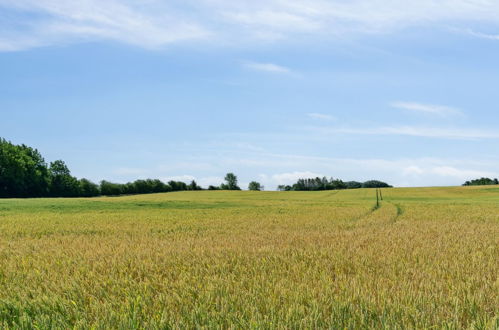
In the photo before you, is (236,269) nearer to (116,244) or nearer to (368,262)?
(368,262)

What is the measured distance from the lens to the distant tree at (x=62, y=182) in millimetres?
89250

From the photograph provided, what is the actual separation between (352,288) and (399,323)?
1.06 metres

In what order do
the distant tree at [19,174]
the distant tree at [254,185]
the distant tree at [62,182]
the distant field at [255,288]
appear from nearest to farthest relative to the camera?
1. the distant field at [255,288]
2. the distant tree at [19,174]
3. the distant tree at [62,182]
4. the distant tree at [254,185]

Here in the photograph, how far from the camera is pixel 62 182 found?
91.6 m

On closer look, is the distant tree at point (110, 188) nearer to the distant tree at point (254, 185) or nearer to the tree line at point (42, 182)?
the tree line at point (42, 182)

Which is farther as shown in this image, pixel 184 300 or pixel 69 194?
pixel 69 194

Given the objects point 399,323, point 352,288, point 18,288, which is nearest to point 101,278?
point 18,288

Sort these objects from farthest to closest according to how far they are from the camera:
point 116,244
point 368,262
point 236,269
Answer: point 116,244 < point 368,262 < point 236,269

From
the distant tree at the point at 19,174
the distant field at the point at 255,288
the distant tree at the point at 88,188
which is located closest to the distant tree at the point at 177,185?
the distant tree at the point at 88,188

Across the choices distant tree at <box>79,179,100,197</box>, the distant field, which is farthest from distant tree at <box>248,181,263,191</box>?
the distant field

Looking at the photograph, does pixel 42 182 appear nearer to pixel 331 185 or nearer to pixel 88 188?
pixel 88 188

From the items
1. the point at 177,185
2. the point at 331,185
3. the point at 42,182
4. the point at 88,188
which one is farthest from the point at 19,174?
the point at 331,185

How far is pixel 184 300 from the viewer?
4.70 metres

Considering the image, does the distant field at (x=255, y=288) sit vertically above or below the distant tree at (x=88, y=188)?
below
